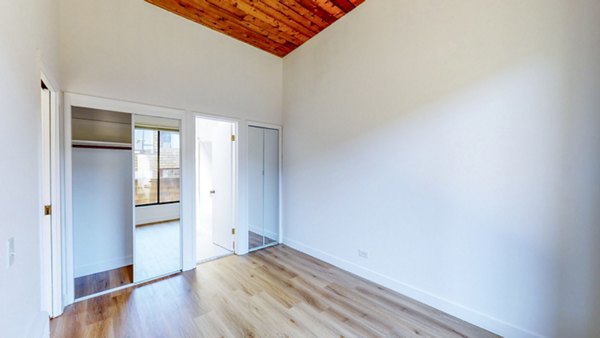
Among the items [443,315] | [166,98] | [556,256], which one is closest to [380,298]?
[443,315]

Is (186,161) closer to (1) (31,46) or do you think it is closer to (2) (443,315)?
(1) (31,46)

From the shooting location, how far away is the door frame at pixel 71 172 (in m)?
→ 2.31

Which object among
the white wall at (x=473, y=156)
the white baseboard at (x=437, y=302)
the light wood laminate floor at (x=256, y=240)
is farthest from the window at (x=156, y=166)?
the white baseboard at (x=437, y=302)

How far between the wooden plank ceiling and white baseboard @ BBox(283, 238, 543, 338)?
11.2 ft

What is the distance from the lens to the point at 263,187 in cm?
407

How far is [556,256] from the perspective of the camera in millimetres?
1787

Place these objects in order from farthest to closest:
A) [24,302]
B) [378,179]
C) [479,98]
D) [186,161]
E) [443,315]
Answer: [186,161], [378,179], [443,315], [479,98], [24,302]

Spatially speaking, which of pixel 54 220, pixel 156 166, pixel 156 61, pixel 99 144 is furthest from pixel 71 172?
pixel 156 61

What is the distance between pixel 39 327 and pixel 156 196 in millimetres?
1815

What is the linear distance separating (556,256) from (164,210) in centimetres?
405

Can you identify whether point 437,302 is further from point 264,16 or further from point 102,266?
point 102,266

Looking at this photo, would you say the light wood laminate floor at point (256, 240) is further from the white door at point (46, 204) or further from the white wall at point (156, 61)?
the white door at point (46, 204)

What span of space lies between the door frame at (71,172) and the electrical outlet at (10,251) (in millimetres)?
1435

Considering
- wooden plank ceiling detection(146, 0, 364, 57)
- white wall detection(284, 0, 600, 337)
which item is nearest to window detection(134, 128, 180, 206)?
wooden plank ceiling detection(146, 0, 364, 57)
